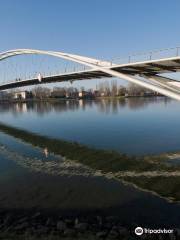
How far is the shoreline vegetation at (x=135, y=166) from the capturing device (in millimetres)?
11625

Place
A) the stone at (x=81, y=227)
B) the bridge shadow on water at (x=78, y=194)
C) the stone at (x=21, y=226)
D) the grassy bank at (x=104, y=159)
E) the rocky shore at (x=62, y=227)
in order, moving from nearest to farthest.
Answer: the rocky shore at (x=62, y=227), the stone at (x=81, y=227), the stone at (x=21, y=226), the bridge shadow on water at (x=78, y=194), the grassy bank at (x=104, y=159)

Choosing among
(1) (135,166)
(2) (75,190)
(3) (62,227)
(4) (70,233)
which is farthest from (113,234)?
(1) (135,166)

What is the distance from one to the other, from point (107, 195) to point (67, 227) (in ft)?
9.77

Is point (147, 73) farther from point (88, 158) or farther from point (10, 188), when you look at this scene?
point (10, 188)

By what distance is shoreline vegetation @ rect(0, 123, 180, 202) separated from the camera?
38.1ft

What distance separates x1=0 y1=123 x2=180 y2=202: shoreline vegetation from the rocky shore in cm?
285

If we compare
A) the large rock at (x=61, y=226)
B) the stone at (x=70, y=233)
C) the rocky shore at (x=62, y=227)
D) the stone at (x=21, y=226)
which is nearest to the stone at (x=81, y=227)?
the rocky shore at (x=62, y=227)

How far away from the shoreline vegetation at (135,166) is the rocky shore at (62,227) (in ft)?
9.35

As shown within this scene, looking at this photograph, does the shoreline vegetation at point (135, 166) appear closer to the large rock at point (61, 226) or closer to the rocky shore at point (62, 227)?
the rocky shore at point (62, 227)

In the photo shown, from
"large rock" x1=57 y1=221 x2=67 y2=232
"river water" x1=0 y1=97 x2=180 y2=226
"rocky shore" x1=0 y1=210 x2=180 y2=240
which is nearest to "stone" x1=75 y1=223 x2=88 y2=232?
"rocky shore" x1=0 y1=210 x2=180 y2=240

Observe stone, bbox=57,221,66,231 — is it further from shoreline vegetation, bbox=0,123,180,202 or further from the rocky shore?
shoreline vegetation, bbox=0,123,180,202

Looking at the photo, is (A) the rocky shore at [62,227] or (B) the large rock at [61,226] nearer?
(A) the rocky shore at [62,227]

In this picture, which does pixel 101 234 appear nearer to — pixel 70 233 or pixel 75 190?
pixel 70 233

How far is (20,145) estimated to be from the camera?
23.3 meters
